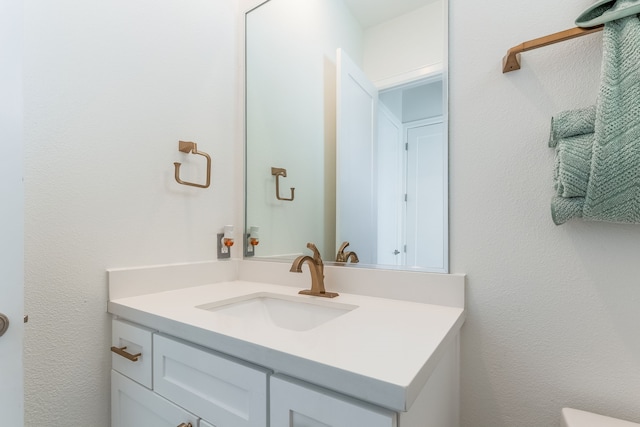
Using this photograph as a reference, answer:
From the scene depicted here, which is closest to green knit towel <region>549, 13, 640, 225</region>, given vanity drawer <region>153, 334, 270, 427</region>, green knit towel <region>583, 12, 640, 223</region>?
green knit towel <region>583, 12, 640, 223</region>

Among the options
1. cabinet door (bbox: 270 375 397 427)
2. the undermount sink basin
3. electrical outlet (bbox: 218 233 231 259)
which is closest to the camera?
cabinet door (bbox: 270 375 397 427)

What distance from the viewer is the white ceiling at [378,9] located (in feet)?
3.60

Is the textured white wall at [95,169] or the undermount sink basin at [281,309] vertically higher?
the textured white wall at [95,169]

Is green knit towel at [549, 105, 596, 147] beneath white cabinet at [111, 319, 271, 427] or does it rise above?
above

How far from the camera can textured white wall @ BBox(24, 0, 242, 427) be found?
861 mm

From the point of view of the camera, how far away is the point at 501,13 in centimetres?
90

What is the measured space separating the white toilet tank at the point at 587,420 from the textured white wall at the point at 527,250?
50 mm

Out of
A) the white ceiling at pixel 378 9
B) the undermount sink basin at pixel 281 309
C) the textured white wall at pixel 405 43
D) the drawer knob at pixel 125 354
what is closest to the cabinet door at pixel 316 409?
the undermount sink basin at pixel 281 309

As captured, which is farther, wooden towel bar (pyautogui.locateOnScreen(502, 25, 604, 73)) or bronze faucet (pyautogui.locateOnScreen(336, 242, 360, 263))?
bronze faucet (pyautogui.locateOnScreen(336, 242, 360, 263))

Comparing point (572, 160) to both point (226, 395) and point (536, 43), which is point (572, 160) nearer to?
point (536, 43)

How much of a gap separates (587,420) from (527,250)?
0.40 metres

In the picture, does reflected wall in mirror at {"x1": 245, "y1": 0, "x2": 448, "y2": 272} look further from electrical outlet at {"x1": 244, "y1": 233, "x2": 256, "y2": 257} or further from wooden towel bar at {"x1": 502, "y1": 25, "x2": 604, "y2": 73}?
wooden towel bar at {"x1": 502, "y1": 25, "x2": 604, "y2": 73}

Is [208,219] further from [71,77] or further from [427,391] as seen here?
[427,391]

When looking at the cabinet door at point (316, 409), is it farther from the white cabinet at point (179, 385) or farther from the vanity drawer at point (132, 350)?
the vanity drawer at point (132, 350)
